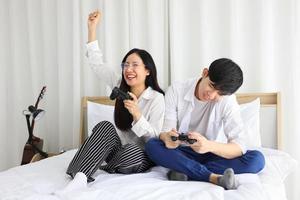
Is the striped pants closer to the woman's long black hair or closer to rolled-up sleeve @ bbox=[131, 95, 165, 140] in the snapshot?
rolled-up sleeve @ bbox=[131, 95, 165, 140]

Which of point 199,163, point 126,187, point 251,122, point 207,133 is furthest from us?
point 251,122

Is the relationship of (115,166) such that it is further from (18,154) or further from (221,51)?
(18,154)

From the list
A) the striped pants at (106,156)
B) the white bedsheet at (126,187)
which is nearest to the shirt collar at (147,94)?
the striped pants at (106,156)

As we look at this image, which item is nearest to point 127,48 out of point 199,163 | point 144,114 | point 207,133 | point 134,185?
point 144,114

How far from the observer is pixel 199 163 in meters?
1.56

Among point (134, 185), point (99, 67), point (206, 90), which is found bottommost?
point (134, 185)

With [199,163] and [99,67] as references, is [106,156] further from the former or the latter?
[99,67]

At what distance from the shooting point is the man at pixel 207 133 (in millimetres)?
1449

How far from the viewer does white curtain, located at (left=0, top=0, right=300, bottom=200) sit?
2.25m

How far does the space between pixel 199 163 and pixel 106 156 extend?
1.41 feet

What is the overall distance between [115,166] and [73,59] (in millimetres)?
1319

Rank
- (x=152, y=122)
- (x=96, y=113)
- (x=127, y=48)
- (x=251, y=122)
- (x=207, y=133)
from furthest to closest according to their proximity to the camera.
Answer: (x=127, y=48)
(x=96, y=113)
(x=251, y=122)
(x=152, y=122)
(x=207, y=133)

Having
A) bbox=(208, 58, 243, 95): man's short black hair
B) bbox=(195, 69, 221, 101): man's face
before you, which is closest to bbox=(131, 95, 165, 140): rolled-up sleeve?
bbox=(195, 69, 221, 101): man's face

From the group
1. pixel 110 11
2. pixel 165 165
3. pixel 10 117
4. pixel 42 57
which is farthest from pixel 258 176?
pixel 10 117
